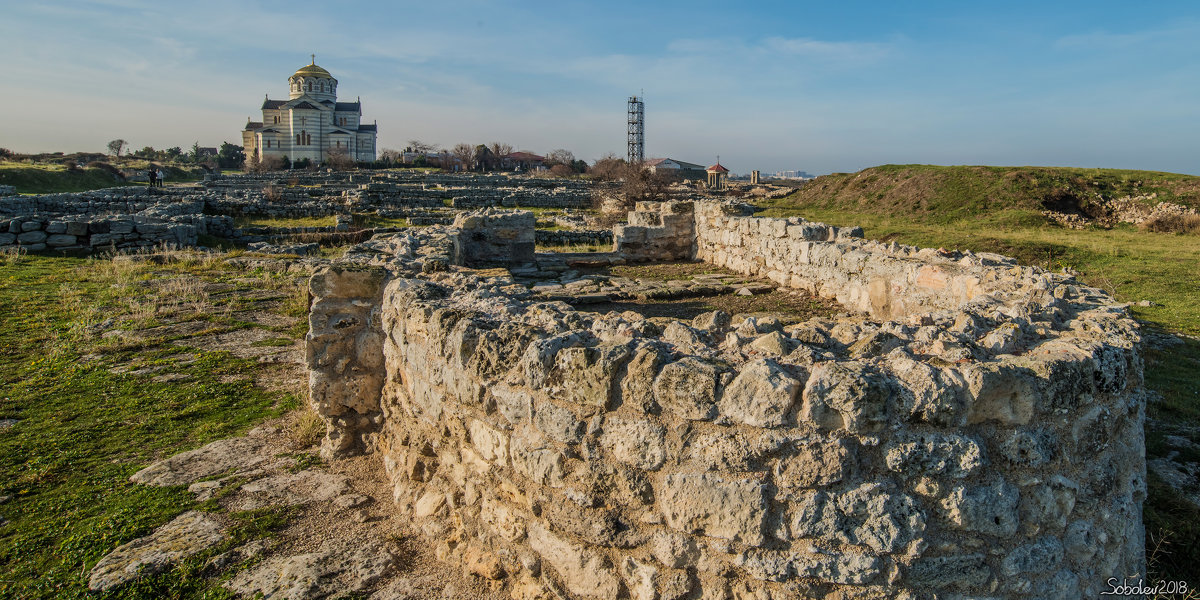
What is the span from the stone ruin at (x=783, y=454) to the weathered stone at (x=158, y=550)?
1197 millimetres

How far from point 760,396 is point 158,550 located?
3257 mm

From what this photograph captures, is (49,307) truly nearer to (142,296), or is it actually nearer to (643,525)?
(142,296)

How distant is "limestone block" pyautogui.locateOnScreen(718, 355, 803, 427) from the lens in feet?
8.21

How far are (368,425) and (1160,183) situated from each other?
2638 centimetres

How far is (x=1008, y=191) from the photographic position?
21688 mm

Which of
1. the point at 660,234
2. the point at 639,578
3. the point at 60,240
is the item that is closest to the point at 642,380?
the point at 639,578

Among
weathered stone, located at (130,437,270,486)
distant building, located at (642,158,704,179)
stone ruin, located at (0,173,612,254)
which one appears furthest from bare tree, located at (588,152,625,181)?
weathered stone, located at (130,437,270,486)

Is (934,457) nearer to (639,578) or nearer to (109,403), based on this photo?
(639,578)

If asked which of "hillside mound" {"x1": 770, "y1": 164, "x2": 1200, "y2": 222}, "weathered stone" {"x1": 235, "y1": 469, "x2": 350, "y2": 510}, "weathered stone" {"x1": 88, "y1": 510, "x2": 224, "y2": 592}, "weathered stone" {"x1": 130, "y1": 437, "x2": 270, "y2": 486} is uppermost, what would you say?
"hillside mound" {"x1": 770, "y1": 164, "x2": 1200, "y2": 222}

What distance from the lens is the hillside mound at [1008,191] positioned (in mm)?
20516

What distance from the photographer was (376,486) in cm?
424

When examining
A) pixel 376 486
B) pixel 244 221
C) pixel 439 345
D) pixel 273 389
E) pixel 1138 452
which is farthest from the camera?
pixel 244 221

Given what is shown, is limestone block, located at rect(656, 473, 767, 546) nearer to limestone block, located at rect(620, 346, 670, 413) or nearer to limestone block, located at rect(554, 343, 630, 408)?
limestone block, located at rect(620, 346, 670, 413)

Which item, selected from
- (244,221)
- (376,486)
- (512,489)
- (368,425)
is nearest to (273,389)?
(368,425)
